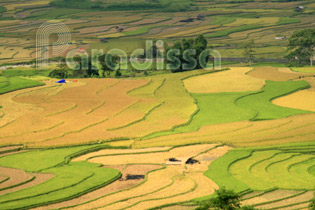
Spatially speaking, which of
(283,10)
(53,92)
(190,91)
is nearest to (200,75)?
(190,91)

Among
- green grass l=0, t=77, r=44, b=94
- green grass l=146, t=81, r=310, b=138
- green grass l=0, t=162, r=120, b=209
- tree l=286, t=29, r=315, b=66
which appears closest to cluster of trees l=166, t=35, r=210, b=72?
tree l=286, t=29, r=315, b=66

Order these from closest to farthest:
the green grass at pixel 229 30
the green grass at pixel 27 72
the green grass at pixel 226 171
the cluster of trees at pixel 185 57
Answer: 1. the green grass at pixel 226 171
2. the cluster of trees at pixel 185 57
3. the green grass at pixel 27 72
4. the green grass at pixel 229 30

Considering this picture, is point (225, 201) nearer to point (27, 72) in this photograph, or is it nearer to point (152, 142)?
point (152, 142)

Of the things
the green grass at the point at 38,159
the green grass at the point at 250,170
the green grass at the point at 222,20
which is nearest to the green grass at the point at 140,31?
the green grass at the point at 222,20

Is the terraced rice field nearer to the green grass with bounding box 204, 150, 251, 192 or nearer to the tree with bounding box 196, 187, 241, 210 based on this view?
the green grass with bounding box 204, 150, 251, 192

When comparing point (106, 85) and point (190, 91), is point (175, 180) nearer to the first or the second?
point (190, 91)

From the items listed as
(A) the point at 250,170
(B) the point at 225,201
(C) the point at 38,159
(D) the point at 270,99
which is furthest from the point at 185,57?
(B) the point at 225,201

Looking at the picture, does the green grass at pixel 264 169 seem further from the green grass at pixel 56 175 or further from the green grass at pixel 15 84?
the green grass at pixel 15 84
